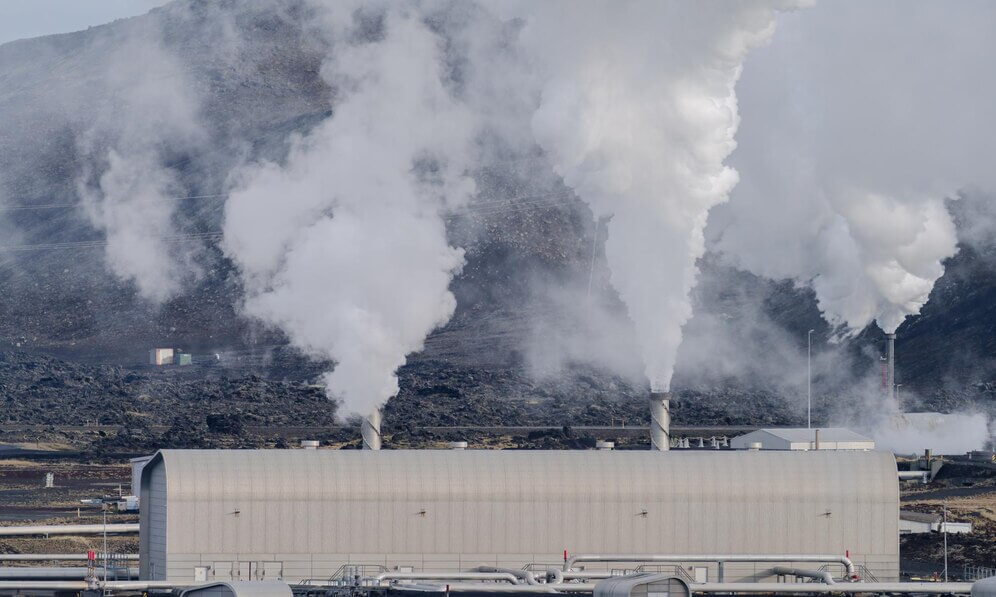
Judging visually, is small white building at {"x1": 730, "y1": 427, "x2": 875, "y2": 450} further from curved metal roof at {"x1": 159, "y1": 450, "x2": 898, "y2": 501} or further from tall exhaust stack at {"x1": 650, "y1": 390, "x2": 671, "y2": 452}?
curved metal roof at {"x1": 159, "y1": 450, "x2": 898, "y2": 501}

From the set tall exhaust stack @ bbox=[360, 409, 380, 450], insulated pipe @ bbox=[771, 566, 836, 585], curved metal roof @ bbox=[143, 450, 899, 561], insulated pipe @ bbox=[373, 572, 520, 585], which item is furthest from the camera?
tall exhaust stack @ bbox=[360, 409, 380, 450]

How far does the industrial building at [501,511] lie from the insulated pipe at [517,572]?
0.70 metres

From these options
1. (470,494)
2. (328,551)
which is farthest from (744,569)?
(328,551)

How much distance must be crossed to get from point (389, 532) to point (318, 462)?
162 inches

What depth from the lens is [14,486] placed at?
118m

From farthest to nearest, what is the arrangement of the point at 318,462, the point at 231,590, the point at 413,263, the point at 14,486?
1. the point at 14,486
2. the point at 413,263
3. the point at 318,462
4. the point at 231,590

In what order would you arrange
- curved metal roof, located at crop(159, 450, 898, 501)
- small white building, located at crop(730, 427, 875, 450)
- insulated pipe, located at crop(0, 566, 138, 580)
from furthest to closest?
small white building, located at crop(730, 427, 875, 450)
curved metal roof, located at crop(159, 450, 898, 501)
insulated pipe, located at crop(0, 566, 138, 580)

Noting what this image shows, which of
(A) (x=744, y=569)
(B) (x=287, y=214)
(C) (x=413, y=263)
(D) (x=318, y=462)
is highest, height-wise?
(B) (x=287, y=214)

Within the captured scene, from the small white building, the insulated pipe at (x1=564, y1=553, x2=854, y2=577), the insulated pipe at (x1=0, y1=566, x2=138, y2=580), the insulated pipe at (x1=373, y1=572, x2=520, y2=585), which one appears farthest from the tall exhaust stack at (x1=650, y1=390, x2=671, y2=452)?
the small white building

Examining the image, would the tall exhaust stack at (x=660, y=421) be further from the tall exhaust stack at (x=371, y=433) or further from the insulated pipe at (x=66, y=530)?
the insulated pipe at (x=66, y=530)

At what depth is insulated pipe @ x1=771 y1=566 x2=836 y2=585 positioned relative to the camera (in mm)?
62125

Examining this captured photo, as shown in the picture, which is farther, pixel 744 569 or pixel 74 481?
pixel 74 481

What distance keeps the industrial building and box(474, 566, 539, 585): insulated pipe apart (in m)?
0.70

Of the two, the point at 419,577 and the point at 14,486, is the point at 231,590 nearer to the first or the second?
the point at 419,577
